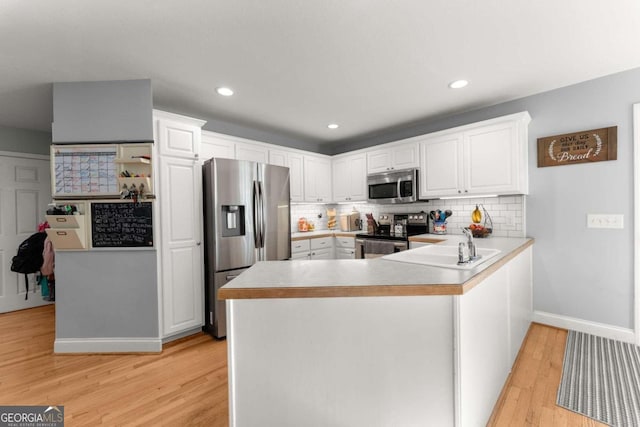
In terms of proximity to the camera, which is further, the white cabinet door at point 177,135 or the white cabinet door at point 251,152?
the white cabinet door at point 251,152

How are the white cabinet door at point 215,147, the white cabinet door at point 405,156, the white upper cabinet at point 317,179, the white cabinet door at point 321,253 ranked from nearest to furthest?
1. the white cabinet door at point 215,147
2. the white cabinet door at point 405,156
3. the white cabinet door at point 321,253
4. the white upper cabinet at point 317,179

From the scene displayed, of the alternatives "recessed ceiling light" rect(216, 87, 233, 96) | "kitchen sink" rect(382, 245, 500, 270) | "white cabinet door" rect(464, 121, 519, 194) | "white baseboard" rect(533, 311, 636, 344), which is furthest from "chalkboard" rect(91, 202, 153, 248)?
"white baseboard" rect(533, 311, 636, 344)

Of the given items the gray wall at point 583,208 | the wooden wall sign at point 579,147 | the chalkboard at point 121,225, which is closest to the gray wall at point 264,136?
the chalkboard at point 121,225

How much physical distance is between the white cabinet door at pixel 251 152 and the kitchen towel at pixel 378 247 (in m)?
1.80

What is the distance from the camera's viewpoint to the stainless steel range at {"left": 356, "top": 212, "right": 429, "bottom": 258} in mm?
3504

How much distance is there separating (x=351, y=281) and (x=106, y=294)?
247cm

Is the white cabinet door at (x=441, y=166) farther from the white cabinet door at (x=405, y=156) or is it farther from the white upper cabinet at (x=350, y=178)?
the white upper cabinet at (x=350, y=178)

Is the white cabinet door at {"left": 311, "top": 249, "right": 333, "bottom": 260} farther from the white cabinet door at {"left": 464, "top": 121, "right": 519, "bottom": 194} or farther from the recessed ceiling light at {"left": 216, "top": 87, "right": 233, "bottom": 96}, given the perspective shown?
the recessed ceiling light at {"left": 216, "top": 87, "right": 233, "bottom": 96}

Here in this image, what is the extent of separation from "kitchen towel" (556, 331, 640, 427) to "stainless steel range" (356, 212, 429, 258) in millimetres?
1735

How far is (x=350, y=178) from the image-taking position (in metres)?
4.43

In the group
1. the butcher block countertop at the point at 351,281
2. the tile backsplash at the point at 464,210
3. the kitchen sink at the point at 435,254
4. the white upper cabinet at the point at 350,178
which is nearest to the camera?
the butcher block countertop at the point at 351,281

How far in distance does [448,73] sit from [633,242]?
86.3 inches

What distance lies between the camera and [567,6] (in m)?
1.64

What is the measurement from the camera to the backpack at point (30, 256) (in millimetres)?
3555
